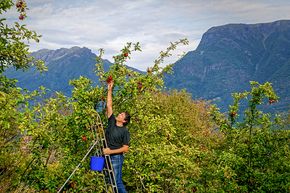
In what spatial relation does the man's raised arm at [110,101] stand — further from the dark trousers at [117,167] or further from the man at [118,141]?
the dark trousers at [117,167]

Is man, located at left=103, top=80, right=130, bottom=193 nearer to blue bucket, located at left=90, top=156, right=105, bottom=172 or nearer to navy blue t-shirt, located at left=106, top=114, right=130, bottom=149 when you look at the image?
navy blue t-shirt, located at left=106, top=114, right=130, bottom=149

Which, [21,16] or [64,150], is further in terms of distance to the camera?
[21,16]

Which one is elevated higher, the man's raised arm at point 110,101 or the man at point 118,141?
the man's raised arm at point 110,101

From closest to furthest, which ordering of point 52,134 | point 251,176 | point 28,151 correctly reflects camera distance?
point 52,134 → point 28,151 → point 251,176

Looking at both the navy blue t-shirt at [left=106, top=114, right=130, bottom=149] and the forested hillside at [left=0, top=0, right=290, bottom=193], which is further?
the forested hillside at [left=0, top=0, right=290, bottom=193]

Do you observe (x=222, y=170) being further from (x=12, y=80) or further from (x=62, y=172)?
(x=12, y=80)

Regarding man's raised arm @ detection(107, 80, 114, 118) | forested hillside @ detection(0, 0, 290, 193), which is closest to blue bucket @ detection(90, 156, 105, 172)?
forested hillside @ detection(0, 0, 290, 193)

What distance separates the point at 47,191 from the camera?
12.5 metres

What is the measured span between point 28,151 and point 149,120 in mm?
4419

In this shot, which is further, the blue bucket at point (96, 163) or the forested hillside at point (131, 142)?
the forested hillside at point (131, 142)

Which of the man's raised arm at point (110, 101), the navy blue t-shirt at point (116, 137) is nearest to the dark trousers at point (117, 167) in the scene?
the navy blue t-shirt at point (116, 137)

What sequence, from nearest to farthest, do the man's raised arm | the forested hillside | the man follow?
the man < the man's raised arm < the forested hillside

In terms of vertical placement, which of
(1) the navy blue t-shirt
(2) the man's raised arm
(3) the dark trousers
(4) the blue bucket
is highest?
(2) the man's raised arm

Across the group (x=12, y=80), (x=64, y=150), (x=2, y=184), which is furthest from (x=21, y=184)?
(x=12, y=80)
